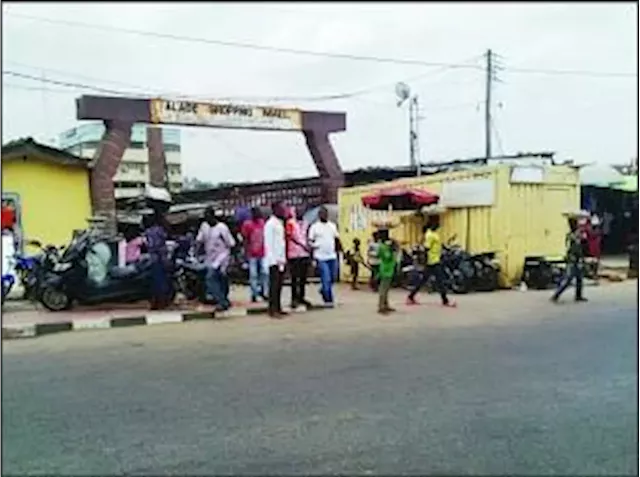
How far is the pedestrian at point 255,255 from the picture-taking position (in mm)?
9430

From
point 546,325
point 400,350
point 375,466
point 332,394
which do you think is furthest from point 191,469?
point 546,325

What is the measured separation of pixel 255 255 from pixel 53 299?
7.84 ft

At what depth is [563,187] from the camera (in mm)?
13539

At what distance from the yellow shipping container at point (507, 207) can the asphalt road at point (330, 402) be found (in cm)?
529

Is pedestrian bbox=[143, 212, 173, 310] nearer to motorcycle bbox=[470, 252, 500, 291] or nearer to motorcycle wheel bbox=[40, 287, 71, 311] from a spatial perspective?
motorcycle wheel bbox=[40, 287, 71, 311]

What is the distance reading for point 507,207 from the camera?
42.3ft

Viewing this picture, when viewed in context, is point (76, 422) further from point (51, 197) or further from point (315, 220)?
point (315, 220)

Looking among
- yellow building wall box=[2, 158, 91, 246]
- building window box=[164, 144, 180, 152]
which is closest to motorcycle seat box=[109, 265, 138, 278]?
yellow building wall box=[2, 158, 91, 246]

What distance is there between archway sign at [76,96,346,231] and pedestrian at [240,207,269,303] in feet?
9.82

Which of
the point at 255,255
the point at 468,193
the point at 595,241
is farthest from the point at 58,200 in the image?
the point at 595,241

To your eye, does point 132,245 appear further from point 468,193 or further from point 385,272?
point 468,193

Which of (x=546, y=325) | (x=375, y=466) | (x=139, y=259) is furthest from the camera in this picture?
(x=139, y=259)

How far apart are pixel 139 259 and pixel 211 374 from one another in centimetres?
414

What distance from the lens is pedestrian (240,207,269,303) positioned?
30.9 feet
